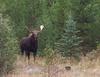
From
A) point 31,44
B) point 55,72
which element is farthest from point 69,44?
point 55,72

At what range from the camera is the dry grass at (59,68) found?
15383 millimetres

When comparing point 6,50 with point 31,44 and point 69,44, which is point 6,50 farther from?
point 31,44

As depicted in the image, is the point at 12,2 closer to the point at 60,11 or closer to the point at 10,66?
the point at 60,11

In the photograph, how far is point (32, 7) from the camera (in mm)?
32406

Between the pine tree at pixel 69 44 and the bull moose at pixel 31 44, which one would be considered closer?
the pine tree at pixel 69 44

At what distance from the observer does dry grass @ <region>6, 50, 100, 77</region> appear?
15.4 meters

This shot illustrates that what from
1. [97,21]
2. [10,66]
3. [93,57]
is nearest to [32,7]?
[97,21]

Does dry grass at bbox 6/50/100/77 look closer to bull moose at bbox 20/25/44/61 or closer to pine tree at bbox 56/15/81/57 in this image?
pine tree at bbox 56/15/81/57

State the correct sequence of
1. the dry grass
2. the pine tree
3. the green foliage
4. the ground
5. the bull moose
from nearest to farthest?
the green foliage → the ground → the dry grass → the pine tree → the bull moose

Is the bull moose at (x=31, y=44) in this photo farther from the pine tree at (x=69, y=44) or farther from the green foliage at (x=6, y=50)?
the green foliage at (x=6, y=50)

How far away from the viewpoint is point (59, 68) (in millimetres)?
18781

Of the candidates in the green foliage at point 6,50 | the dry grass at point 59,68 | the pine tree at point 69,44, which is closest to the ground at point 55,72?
the dry grass at point 59,68

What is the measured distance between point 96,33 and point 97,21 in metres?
0.72

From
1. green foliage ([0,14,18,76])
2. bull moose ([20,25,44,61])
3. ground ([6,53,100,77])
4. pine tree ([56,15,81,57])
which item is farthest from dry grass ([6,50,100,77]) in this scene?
bull moose ([20,25,44,61])
